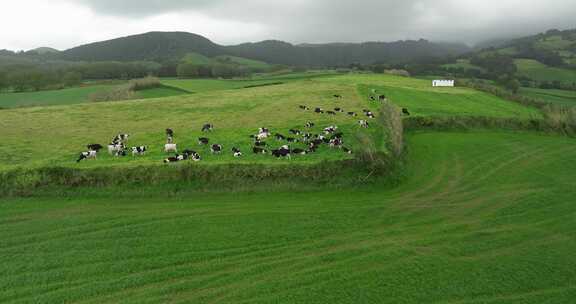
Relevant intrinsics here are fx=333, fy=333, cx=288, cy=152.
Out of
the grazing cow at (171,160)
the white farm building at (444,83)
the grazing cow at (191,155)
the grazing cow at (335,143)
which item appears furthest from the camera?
the white farm building at (444,83)

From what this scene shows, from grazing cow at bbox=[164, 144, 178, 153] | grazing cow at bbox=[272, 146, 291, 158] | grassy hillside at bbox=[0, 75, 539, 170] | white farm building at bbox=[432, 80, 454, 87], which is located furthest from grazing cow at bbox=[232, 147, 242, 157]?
white farm building at bbox=[432, 80, 454, 87]

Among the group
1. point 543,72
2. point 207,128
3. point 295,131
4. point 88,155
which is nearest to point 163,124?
point 207,128

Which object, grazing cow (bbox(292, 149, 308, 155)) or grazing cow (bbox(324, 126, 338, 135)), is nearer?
grazing cow (bbox(292, 149, 308, 155))

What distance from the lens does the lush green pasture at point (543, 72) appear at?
355 ft

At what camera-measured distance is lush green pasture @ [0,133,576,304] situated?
1163 cm

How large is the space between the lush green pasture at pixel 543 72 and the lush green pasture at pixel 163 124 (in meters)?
97.0

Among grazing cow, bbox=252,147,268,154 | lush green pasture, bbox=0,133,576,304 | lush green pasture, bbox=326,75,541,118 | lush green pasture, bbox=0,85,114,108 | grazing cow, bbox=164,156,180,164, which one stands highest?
lush green pasture, bbox=0,85,114,108

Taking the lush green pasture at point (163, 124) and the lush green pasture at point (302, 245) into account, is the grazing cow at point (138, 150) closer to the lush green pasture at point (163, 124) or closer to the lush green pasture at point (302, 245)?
the lush green pasture at point (163, 124)

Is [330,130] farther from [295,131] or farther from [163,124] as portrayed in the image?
[163,124]

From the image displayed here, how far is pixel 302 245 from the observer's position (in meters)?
14.6

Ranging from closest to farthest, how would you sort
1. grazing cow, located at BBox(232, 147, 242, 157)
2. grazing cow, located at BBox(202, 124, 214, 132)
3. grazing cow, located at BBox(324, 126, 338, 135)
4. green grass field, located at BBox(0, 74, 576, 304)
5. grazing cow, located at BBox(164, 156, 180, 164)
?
green grass field, located at BBox(0, 74, 576, 304) < grazing cow, located at BBox(164, 156, 180, 164) < grazing cow, located at BBox(232, 147, 242, 157) < grazing cow, located at BBox(324, 126, 338, 135) < grazing cow, located at BBox(202, 124, 214, 132)

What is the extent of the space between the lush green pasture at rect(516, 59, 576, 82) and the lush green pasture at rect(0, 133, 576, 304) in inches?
4462

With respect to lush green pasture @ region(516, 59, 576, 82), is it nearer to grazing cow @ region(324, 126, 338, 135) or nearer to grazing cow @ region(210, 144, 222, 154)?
grazing cow @ region(324, 126, 338, 135)

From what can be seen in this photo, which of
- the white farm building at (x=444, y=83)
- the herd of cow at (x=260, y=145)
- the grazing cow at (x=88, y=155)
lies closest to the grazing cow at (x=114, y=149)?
the herd of cow at (x=260, y=145)
